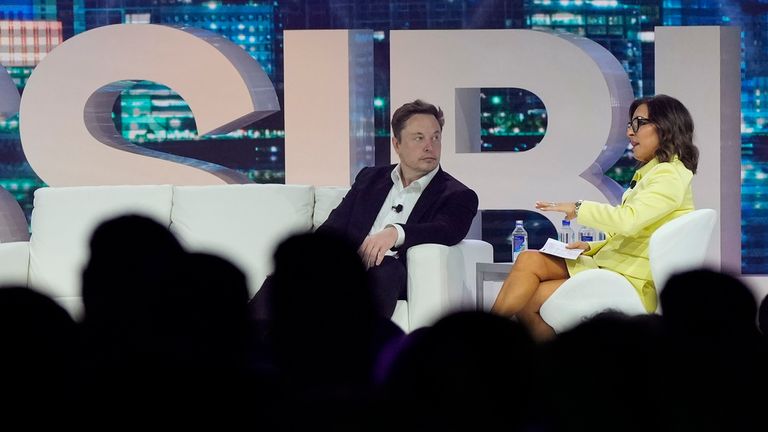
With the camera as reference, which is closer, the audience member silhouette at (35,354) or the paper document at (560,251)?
the audience member silhouette at (35,354)

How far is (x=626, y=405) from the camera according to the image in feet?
1.24

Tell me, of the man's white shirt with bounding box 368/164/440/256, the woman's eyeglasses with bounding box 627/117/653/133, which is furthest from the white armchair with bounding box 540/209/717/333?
the man's white shirt with bounding box 368/164/440/256

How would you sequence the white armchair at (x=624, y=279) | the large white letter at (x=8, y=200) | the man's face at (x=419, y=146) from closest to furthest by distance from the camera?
1. the white armchair at (x=624, y=279)
2. the man's face at (x=419, y=146)
3. the large white letter at (x=8, y=200)

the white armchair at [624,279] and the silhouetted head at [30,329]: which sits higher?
the silhouetted head at [30,329]

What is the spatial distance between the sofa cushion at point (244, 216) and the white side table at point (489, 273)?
78 cm

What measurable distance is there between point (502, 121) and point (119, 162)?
258 cm

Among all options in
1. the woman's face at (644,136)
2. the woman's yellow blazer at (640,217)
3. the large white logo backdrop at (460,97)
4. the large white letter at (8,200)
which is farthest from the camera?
the large white letter at (8,200)

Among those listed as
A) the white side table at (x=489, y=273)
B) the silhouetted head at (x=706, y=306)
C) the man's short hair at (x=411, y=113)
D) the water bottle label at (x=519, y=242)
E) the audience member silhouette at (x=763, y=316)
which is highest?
the man's short hair at (x=411, y=113)

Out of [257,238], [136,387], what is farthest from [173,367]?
[257,238]

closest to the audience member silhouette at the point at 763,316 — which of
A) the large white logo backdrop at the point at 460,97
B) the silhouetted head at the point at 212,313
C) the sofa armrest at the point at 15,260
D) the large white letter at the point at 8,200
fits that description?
the silhouetted head at the point at 212,313

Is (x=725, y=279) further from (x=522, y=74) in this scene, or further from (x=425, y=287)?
(x=522, y=74)

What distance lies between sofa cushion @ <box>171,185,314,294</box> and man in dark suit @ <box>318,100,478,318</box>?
0.33 metres

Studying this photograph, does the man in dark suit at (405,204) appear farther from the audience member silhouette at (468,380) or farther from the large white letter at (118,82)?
the audience member silhouette at (468,380)

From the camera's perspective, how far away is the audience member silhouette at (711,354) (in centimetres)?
38
